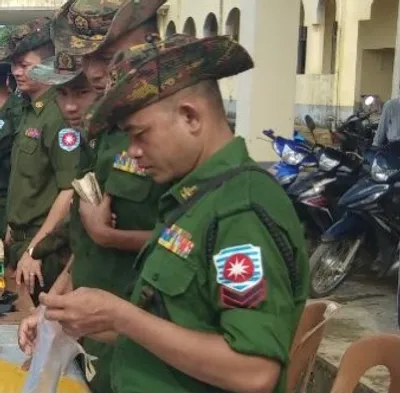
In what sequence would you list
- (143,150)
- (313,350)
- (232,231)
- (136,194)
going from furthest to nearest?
1. (313,350)
2. (136,194)
3. (143,150)
4. (232,231)

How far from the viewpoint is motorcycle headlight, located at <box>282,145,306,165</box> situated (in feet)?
18.9

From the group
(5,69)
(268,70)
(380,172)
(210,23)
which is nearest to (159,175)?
(5,69)

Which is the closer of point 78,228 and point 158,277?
point 158,277

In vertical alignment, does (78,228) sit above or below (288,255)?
below

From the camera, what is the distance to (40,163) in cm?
321

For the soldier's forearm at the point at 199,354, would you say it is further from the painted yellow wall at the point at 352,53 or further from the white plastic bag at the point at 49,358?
the painted yellow wall at the point at 352,53

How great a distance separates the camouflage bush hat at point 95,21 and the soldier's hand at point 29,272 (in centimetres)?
90

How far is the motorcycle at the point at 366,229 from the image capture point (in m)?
4.75

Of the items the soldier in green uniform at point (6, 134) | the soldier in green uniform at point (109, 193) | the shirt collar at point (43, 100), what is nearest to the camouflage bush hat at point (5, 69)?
the soldier in green uniform at point (6, 134)

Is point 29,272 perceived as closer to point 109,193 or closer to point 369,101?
point 109,193

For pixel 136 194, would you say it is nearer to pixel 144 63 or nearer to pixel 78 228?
pixel 78 228

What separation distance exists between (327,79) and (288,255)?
679 inches

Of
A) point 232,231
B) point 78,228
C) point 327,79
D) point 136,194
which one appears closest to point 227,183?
point 232,231

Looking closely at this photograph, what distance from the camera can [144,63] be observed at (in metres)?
1.42
